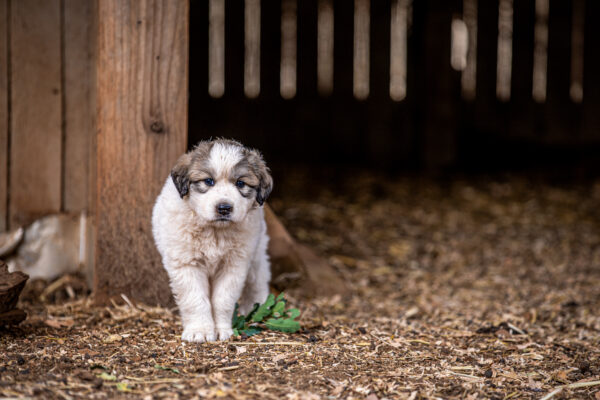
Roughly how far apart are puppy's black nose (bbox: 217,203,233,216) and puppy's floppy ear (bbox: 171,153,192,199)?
0.27 m

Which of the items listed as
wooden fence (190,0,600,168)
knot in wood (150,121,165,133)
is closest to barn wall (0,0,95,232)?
knot in wood (150,121,165,133)

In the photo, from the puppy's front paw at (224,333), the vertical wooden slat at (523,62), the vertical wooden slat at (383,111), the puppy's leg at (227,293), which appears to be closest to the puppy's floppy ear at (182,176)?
the puppy's leg at (227,293)

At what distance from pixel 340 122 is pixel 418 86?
1.37 m

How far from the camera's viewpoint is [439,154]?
9.93 m

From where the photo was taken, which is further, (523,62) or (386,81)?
(523,62)

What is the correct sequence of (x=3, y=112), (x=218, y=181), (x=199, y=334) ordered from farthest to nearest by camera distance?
(x=3, y=112), (x=199, y=334), (x=218, y=181)

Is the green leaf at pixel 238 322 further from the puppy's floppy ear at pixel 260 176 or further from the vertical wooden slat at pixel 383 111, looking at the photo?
the vertical wooden slat at pixel 383 111

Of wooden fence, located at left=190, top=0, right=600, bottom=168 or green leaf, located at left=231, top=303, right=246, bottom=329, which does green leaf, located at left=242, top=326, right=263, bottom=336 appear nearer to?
green leaf, located at left=231, top=303, right=246, bottom=329

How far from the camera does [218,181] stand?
12.1 feet

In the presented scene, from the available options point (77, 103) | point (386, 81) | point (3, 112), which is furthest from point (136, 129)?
point (386, 81)

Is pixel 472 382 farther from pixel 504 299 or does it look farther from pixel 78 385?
pixel 504 299

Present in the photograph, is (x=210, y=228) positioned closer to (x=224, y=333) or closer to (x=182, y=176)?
(x=182, y=176)

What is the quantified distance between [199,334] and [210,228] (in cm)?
64

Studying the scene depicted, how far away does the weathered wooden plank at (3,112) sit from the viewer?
16.9ft
